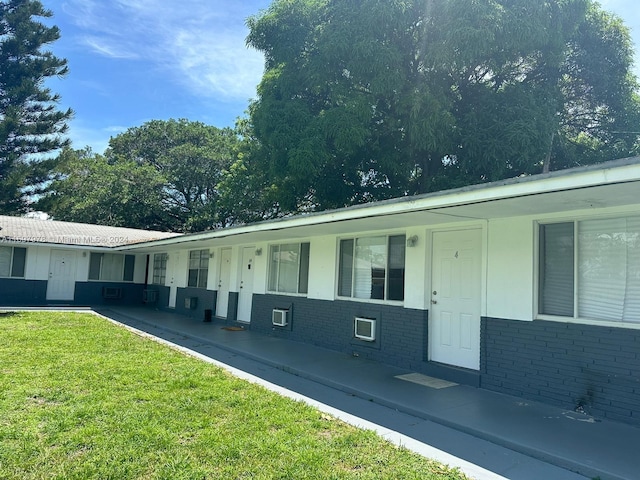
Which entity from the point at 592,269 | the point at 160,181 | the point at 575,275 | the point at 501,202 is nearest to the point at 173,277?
the point at 501,202

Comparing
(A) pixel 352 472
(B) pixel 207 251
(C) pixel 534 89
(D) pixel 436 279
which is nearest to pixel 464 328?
(D) pixel 436 279

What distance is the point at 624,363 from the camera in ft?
16.0

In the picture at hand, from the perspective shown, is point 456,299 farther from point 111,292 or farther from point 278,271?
point 111,292

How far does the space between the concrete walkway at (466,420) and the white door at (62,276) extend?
1287 cm

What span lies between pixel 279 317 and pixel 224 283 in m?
3.89

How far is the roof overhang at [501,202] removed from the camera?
12.8ft

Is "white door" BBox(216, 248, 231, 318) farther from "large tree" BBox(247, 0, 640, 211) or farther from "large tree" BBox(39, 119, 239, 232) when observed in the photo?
"large tree" BBox(39, 119, 239, 232)

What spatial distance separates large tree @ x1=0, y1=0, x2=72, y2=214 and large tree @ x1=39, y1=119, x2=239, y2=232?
1050cm

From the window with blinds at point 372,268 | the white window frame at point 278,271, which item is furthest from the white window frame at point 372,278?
the white window frame at point 278,271

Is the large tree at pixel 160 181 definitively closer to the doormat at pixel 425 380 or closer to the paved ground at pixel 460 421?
the paved ground at pixel 460 421

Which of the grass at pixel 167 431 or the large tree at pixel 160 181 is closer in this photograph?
the grass at pixel 167 431

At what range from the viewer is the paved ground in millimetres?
3809

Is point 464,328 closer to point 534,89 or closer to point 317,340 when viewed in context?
point 317,340

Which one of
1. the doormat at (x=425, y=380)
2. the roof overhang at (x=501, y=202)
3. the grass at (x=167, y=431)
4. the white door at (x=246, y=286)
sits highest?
the roof overhang at (x=501, y=202)
